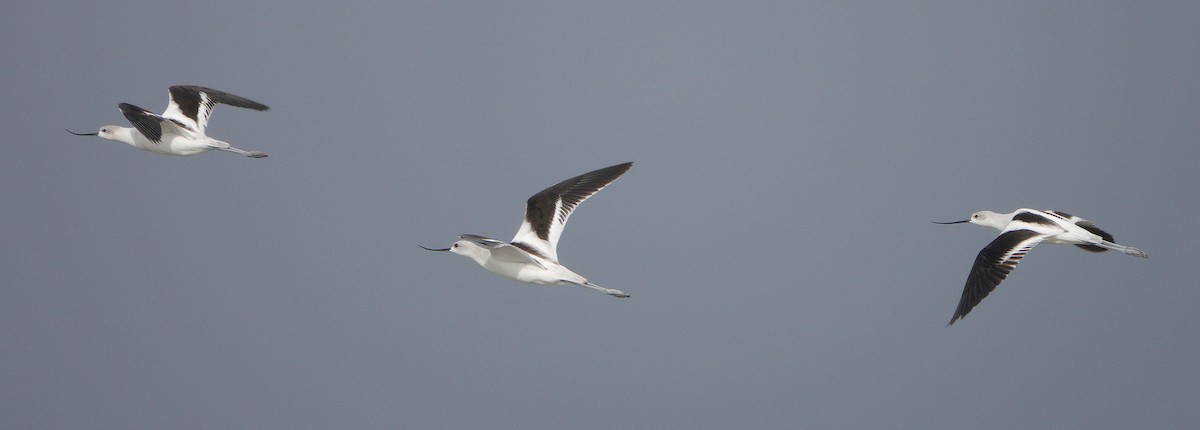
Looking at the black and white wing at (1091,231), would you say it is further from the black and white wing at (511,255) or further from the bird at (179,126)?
the bird at (179,126)

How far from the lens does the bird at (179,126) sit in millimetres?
18266

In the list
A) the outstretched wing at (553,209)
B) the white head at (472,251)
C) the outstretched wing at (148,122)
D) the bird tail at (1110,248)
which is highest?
the bird tail at (1110,248)

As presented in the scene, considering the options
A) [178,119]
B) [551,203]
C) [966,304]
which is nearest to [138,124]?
[178,119]

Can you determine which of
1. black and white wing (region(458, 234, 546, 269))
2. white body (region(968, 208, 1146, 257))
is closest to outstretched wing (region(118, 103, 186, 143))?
black and white wing (region(458, 234, 546, 269))

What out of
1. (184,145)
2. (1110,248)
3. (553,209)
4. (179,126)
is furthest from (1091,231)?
(179,126)

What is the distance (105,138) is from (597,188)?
8738 millimetres

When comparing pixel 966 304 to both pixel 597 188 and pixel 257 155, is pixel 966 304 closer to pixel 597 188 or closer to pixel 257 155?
pixel 597 188

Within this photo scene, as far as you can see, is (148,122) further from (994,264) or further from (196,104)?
(994,264)

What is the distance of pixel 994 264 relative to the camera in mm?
17125

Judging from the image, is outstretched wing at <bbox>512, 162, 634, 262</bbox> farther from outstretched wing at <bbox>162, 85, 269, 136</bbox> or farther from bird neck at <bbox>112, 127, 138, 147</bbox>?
bird neck at <bbox>112, 127, 138, 147</bbox>

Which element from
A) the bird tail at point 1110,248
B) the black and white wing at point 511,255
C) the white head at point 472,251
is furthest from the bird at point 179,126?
the bird tail at point 1110,248

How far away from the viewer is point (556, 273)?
49.1 ft

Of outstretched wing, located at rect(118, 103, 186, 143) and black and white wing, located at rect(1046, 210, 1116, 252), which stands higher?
black and white wing, located at rect(1046, 210, 1116, 252)

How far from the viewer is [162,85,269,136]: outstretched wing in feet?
65.0
